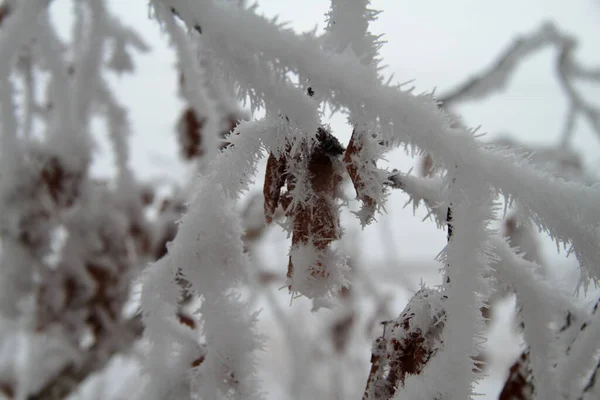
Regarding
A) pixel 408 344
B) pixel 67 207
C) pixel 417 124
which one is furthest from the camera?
pixel 67 207

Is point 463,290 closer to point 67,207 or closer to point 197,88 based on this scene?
point 197,88

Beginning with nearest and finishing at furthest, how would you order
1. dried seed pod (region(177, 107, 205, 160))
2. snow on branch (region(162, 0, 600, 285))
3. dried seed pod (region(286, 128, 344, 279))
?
1. snow on branch (region(162, 0, 600, 285))
2. dried seed pod (region(286, 128, 344, 279))
3. dried seed pod (region(177, 107, 205, 160))

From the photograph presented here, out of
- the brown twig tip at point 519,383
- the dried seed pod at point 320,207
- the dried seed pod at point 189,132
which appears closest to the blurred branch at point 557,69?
the dried seed pod at point 189,132

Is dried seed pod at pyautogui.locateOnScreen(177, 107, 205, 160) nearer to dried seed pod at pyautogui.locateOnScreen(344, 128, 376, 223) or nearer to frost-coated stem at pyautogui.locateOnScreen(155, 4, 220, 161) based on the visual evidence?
frost-coated stem at pyautogui.locateOnScreen(155, 4, 220, 161)

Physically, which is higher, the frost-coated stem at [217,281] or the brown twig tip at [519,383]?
the frost-coated stem at [217,281]

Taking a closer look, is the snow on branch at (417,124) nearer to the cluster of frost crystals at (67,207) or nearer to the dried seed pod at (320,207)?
the dried seed pod at (320,207)

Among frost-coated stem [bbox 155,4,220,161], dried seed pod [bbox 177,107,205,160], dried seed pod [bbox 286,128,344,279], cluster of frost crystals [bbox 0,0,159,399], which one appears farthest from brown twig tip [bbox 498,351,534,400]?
dried seed pod [bbox 177,107,205,160]

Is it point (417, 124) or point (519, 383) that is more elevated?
point (417, 124)

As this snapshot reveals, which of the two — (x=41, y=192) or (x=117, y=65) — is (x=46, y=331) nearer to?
(x=41, y=192)

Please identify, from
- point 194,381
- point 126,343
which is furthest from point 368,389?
point 126,343

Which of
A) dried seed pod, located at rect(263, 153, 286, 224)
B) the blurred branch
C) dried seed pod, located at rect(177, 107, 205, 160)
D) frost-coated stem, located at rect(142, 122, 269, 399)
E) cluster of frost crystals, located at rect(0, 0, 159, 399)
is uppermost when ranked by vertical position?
the blurred branch

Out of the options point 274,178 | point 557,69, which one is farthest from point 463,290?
point 557,69
